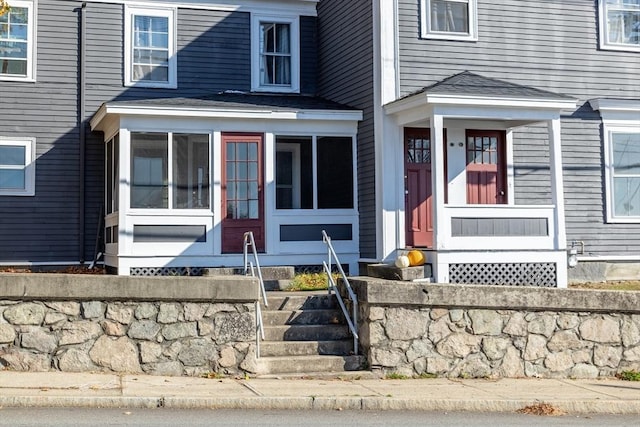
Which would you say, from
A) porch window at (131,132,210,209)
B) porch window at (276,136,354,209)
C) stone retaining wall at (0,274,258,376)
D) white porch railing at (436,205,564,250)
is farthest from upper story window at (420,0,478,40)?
stone retaining wall at (0,274,258,376)

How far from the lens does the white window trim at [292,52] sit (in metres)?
19.6

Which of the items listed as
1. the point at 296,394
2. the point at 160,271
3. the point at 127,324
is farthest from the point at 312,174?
the point at 296,394

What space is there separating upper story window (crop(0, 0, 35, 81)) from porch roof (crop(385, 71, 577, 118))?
8.04 m

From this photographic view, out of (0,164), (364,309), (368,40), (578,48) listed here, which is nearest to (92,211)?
(0,164)

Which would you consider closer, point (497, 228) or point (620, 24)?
point (497, 228)

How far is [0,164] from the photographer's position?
1812cm

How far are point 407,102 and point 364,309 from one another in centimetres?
538

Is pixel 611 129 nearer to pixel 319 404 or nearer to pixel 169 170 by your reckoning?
pixel 169 170

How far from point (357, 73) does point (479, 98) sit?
3.29 m

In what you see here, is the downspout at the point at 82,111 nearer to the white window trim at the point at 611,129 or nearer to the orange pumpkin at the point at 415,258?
the orange pumpkin at the point at 415,258

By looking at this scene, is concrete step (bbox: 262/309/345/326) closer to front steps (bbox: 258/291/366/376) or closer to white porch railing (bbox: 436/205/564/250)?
front steps (bbox: 258/291/366/376)

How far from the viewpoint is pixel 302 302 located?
12555mm

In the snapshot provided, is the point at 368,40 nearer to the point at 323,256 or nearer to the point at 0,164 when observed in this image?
the point at 323,256

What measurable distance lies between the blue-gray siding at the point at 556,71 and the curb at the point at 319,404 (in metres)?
8.08
